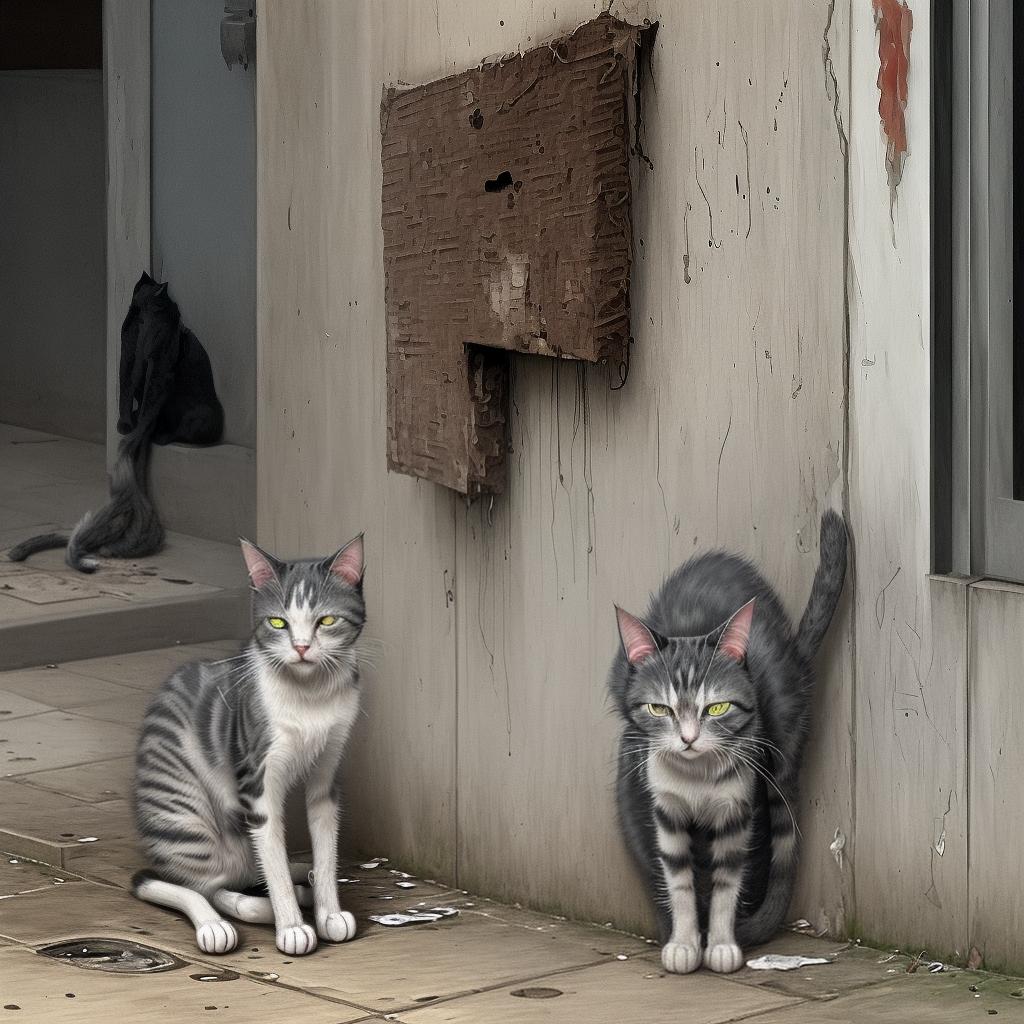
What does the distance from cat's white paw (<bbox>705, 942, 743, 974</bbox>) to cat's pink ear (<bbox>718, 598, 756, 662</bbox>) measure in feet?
2.03

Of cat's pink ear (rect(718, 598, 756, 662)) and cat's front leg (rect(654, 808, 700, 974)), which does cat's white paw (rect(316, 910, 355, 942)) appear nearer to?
cat's front leg (rect(654, 808, 700, 974))

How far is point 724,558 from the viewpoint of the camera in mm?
4199

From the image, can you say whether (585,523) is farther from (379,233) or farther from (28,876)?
(28,876)

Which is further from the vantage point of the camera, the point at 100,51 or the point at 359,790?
the point at 100,51

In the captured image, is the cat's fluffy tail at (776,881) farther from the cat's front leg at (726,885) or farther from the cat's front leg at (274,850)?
the cat's front leg at (274,850)

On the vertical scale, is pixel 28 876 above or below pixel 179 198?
below

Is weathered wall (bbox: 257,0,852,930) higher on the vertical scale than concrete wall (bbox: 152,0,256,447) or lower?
lower

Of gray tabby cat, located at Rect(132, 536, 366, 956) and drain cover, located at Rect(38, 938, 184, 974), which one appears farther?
gray tabby cat, located at Rect(132, 536, 366, 956)

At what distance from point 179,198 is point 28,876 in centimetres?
533

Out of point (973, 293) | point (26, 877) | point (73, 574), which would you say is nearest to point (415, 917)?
point (26, 877)

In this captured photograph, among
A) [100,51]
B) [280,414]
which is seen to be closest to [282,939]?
[280,414]

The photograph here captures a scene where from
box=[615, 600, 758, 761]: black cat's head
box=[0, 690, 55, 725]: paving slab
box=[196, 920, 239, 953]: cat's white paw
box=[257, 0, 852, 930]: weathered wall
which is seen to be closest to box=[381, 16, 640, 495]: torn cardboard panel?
box=[257, 0, 852, 930]: weathered wall

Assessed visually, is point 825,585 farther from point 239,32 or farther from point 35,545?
point 35,545

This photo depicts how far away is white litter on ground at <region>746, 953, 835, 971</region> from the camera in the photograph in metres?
3.97
